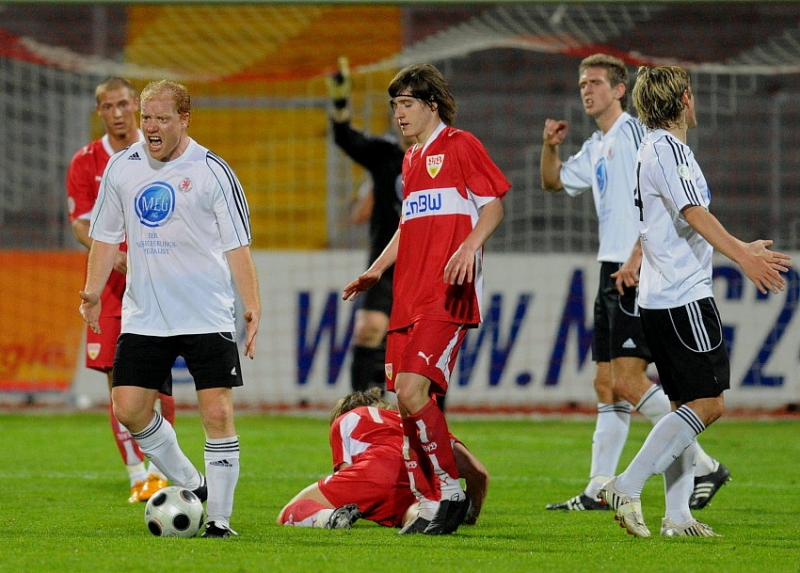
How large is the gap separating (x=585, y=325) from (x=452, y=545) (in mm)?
7083

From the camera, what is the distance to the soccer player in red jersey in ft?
23.8

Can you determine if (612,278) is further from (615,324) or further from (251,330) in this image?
(251,330)

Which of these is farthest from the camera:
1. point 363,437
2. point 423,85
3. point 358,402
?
point 358,402

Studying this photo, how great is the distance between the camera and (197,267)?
5.53 m

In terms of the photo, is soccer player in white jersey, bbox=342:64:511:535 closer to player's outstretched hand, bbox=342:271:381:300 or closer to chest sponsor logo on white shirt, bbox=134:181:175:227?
player's outstretched hand, bbox=342:271:381:300

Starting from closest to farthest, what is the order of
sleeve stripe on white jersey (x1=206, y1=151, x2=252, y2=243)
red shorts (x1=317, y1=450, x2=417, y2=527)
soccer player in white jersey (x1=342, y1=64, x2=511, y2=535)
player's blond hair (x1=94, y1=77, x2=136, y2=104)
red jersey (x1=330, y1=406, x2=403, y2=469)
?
sleeve stripe on white jersey (x1=206, y1=151, x2=252, y2=243), soccer player in white jersey (x1=342, y1=64, x2=511, y2=535), red shorts (x1=317, y1=450, x2=417, y2=527), red jersey (x1=330, y1=406, x2=403, y2=469), player's blond hair (x1=94, y1=77, x2=136, y2=104)

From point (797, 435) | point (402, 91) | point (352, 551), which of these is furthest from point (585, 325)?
point (352, 551)

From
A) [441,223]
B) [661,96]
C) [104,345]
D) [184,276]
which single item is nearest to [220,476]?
[184,276]

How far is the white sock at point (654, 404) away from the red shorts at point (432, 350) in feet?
4.62

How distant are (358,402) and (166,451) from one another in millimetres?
1116

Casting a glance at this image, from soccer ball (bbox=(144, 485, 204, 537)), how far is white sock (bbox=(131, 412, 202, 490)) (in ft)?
1.12

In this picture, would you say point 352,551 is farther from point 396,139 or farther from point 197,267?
point 396,139

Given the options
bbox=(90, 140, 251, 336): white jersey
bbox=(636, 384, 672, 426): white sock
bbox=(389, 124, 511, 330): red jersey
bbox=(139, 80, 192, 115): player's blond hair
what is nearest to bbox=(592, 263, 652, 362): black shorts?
bbox=(636, 384, 672, 426): white sock

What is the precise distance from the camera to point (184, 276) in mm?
5512
